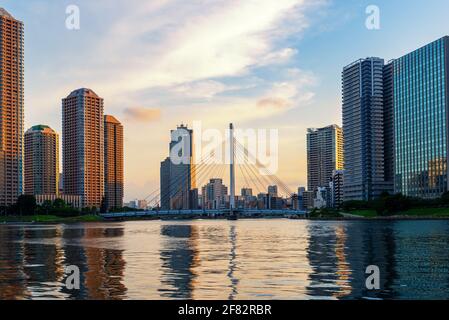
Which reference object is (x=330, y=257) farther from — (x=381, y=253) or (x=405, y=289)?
(x=405, y=289)

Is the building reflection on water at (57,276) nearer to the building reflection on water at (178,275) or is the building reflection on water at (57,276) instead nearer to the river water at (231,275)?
the river water at (231,275)

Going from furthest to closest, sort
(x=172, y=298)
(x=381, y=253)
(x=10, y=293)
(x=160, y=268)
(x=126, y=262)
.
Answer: (x=381, y=253) < (x=126, y=262) < (x=160, y=268) < (x=10, y=293) < (x=172, y=298)

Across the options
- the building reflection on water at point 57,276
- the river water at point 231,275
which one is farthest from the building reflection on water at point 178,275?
the building reflection on water at point 57,276

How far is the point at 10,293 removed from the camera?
1414 inches

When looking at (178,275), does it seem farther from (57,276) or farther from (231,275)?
(57,276)

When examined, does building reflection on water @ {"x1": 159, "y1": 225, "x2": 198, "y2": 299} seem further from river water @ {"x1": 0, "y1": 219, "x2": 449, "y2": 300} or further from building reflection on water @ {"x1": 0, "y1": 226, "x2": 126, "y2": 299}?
building reflection on water @ {"x1": 0, "y1": 226, "x2": 126, "y2": 299}

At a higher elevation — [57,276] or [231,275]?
[57,276]

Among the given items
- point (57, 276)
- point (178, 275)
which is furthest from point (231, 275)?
point (57, 276)

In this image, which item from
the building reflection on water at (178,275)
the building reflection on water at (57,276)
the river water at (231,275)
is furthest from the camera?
the building reflection on water at (178,275)

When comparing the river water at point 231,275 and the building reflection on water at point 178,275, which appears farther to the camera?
the building reflection on water at point 178,275

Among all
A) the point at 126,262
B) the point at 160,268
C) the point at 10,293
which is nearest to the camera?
the point at 10,293
